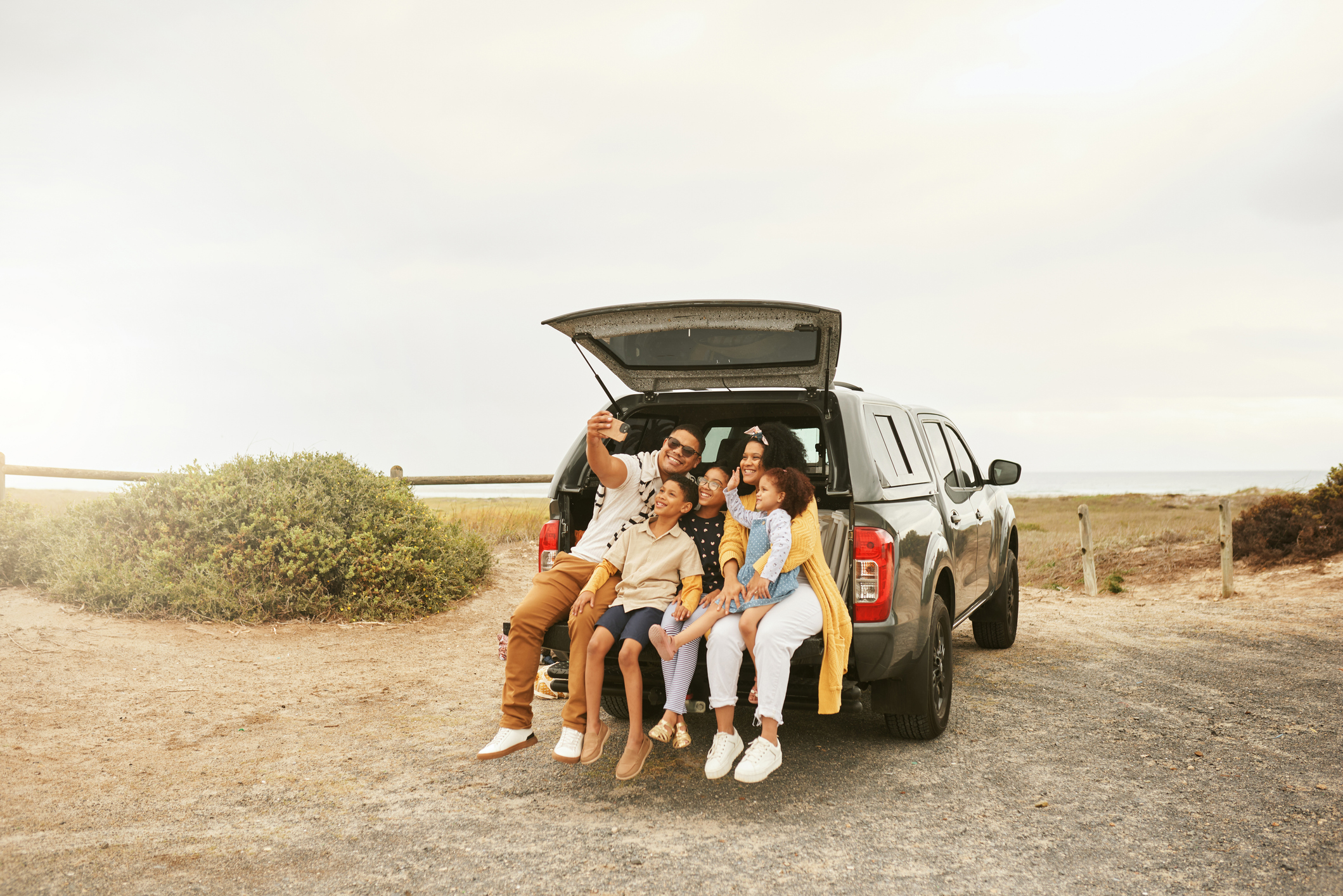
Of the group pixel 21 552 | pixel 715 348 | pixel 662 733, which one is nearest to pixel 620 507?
pixel 715 348

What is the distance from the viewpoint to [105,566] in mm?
8031

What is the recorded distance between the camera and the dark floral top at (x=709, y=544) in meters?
4.16

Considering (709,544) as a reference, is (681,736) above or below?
below

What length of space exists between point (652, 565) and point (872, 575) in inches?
38.6

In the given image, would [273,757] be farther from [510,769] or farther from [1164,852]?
[1164,852]

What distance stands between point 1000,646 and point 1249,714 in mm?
2313

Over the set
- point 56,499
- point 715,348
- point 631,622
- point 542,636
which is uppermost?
point 715,348

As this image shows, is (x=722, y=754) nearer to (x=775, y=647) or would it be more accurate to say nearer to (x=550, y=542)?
(x=775, y=647)

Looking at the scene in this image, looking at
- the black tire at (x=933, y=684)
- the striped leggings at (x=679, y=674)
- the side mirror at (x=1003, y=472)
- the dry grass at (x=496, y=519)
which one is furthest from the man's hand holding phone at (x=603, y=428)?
the dry grass at (x=496, y=519)

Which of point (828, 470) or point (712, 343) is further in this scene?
point (712, 343)

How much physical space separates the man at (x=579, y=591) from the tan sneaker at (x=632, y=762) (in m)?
0.20

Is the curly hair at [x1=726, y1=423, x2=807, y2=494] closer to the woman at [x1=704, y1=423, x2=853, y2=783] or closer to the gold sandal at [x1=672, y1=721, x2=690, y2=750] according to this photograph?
the woman at [x1=704, y1=423, x2=853, y2=783]

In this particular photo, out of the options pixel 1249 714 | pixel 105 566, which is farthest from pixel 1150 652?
pixel 105 566

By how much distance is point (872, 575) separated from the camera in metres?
3.90
